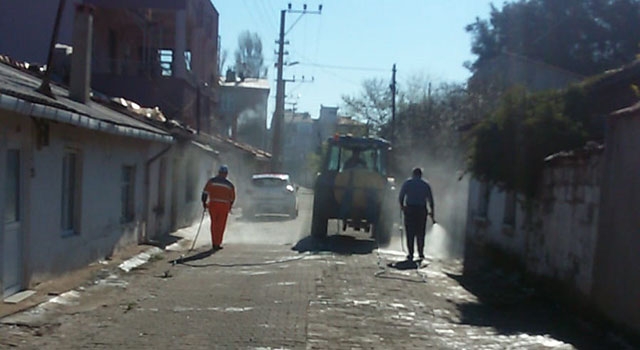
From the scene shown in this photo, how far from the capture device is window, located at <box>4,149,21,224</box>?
1079 centimetres

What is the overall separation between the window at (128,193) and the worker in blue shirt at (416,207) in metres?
5.58

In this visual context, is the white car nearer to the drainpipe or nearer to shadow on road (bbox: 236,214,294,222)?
shadow on road (bbox: 236,214,294,222)

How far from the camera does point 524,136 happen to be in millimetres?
13562

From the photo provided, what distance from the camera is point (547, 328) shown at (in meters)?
10.2

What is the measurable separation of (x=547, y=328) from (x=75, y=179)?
7.77 m

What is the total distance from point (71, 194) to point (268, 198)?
693 inches

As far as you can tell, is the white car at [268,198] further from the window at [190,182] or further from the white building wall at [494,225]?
the white building wall at [494,225]

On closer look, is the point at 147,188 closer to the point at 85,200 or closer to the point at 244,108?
the point at 85,200

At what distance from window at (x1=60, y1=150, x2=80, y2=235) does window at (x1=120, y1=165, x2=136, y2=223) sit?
3.67 metres

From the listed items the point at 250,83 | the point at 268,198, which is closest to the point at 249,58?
the point at 250,83

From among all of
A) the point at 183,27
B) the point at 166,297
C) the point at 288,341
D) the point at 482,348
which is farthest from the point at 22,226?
the point at 183,27

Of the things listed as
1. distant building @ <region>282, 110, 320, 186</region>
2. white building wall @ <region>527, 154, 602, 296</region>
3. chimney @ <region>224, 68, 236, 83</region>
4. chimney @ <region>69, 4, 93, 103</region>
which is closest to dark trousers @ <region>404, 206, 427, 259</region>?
white building wall @ <region>527, 154, 602, 296</region>

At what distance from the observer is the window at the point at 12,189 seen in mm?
10791

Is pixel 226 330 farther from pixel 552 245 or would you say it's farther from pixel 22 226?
pixel 552 245
